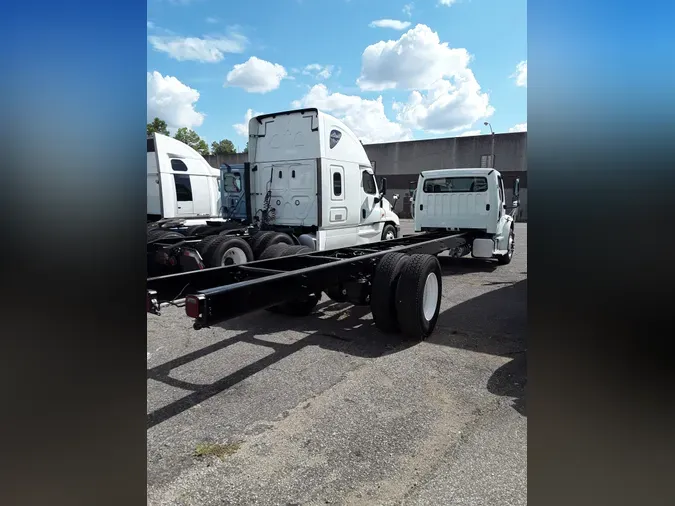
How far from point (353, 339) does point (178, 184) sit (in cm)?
772

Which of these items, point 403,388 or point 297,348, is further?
point 297,348

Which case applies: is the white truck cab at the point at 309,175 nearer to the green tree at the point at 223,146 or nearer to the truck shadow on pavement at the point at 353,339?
the truck shadow on pavement at the point at 353,339

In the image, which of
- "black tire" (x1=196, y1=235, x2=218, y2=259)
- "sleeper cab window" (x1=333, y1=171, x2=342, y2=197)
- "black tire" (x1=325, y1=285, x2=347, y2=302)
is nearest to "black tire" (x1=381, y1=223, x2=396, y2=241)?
"sleeper cab window" (x1=333, y1=171, x2=342, y2=197)

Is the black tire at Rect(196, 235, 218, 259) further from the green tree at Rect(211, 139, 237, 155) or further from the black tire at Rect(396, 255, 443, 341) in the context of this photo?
the green tree at Rect(211, 139, 237, 155)

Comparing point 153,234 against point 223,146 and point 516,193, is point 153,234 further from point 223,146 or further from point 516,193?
point 223,146

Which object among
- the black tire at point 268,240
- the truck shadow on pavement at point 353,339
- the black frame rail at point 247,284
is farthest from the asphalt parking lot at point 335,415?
the black tire at point 268,240

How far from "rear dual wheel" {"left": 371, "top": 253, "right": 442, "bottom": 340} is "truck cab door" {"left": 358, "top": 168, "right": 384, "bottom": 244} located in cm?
567

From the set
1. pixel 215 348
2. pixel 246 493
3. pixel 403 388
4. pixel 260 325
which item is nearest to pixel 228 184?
pixel 260 325
